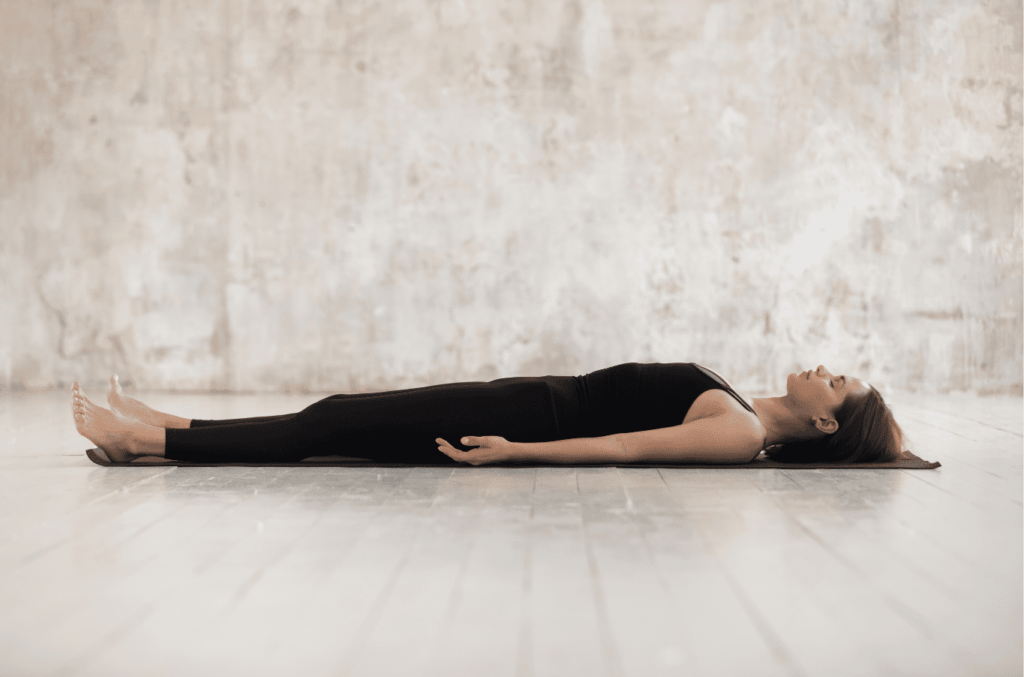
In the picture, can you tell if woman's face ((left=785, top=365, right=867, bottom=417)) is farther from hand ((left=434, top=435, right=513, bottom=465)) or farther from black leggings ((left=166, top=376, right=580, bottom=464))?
hand ((left=434, top=435, right=513, bottom=465))

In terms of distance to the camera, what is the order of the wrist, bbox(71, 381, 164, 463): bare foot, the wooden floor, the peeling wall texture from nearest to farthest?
1. the wooden floor
2. the wrist
3. bbox(71, 381, 164, 463): bare foot
4. the peeling wall texture

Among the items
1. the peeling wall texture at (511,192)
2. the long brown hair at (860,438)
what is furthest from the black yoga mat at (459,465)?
the peeling wall texture at (511,192)

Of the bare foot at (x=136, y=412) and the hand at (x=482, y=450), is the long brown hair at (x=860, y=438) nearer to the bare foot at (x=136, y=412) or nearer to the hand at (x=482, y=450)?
the hand at (x=482, y=450)

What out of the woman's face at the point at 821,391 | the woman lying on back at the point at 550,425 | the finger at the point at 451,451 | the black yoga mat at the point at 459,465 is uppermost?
the woman's face at the point at 821,391

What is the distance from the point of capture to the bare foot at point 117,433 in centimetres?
231

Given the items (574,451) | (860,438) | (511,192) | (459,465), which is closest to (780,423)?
(860,438)

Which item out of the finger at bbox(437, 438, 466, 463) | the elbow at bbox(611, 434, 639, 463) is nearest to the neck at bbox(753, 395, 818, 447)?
the elbow at bbox(611, 434, 639, 463)

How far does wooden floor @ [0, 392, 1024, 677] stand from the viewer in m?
1.03

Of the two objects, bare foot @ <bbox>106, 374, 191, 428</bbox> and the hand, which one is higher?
bare foot @ <bbox>106, 374, 191, 428</bbox>

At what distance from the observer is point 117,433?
2324mm

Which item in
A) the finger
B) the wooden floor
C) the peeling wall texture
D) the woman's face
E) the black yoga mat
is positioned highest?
the peeling wall texture

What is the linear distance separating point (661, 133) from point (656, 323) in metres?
1.18

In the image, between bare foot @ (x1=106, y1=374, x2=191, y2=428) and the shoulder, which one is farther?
bare foot @ (x1=106, y1=374, x2=191, y2=428)

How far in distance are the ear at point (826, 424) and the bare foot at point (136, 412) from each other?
199 cm
